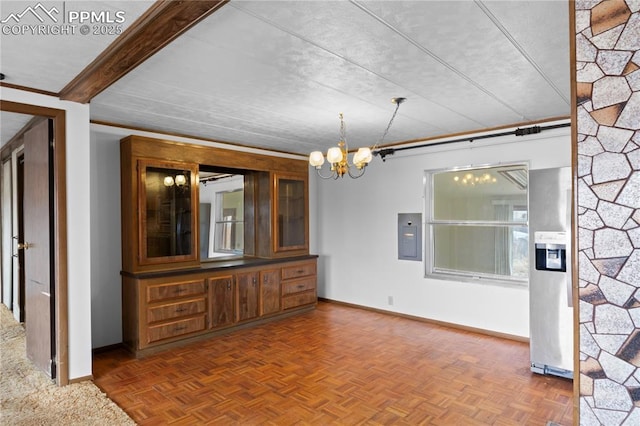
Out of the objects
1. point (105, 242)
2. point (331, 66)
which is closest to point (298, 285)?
point (105, 242)

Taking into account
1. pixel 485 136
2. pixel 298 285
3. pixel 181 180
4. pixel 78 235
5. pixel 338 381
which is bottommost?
pixel 338 381

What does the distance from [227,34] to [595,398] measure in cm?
227

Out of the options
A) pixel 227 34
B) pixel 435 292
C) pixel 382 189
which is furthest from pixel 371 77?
pixel 435 292

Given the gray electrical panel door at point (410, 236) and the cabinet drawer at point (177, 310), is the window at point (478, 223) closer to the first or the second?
the gray electrical panel door at point (410, 236)

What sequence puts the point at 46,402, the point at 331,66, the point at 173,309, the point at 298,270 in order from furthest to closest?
the point at 298,270
the point at 173,309
the point at 46,402
the point at 331,66

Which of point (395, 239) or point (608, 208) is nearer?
point (608, 208)

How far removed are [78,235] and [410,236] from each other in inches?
151

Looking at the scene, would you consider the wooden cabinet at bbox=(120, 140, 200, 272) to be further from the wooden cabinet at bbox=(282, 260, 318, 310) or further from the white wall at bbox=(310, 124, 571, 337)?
the white wall at bbox=(310, 124, 571, 337)

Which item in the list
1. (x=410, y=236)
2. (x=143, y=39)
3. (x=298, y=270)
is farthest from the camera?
(x=298, y=270)

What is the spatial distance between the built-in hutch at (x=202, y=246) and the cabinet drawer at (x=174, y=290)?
11 millimetres

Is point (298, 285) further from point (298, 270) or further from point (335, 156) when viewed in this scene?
point (335, 156)

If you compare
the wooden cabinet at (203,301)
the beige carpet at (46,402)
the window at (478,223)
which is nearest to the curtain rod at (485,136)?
the window at (478,223)

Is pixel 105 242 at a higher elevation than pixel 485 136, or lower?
lower

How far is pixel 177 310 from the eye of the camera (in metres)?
4.05
